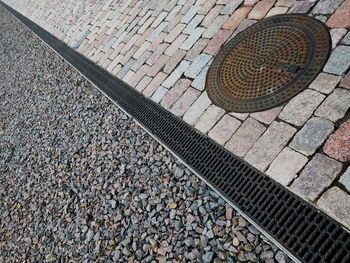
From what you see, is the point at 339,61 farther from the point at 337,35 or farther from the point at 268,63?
the point at 268,63

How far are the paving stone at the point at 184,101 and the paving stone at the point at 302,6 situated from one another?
4.64 ft

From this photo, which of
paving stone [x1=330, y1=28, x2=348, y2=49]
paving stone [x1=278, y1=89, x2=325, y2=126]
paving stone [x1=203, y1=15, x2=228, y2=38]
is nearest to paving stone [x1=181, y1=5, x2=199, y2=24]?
paving stone [x1=203, y1=15, x2=228, y2=38]

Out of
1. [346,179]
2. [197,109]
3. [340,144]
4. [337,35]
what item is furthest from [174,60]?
Result: [346,179]

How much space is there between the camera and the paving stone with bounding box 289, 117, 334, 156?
3.01 metres

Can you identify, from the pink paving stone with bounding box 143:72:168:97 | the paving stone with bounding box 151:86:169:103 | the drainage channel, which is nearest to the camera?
the drainage channel

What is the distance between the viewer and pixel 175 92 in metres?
4.46

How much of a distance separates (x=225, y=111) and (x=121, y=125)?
1.58 m

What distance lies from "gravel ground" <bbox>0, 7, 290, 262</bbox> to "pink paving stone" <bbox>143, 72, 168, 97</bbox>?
466 millimetres

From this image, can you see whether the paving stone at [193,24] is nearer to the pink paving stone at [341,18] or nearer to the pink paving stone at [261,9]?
the pink paving stone at [261,9]

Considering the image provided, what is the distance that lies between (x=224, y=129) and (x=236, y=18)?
168cm

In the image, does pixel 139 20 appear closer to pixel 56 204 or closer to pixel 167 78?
pixel 167 78

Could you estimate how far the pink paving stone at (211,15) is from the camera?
4832 mm

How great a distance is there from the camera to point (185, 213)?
334 centimetres

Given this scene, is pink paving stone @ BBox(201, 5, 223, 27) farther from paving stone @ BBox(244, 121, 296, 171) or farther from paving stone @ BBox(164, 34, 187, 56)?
paving stone @ BBox(244, 121, 296, 171)
